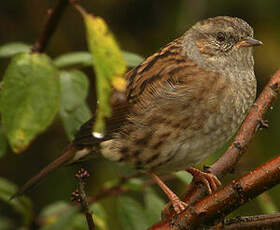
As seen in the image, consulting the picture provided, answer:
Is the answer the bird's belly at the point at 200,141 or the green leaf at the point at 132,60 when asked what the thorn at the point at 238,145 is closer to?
the bird's belly at the point at 200,141

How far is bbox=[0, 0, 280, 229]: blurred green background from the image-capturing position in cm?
444

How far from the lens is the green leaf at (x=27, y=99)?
181 centimetres

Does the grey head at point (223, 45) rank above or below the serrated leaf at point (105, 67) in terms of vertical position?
above

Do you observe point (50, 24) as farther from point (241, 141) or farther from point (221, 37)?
point (221, 37)

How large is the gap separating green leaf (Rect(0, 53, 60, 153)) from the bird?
1.06 m

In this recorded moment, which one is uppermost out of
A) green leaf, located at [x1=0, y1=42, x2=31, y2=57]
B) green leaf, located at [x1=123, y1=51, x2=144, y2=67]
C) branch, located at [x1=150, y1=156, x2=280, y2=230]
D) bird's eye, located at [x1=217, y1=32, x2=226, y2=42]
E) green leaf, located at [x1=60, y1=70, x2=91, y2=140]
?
green leaf, located at [x1=0, y1=42, x2=31, y2=57]

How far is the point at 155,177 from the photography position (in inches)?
122

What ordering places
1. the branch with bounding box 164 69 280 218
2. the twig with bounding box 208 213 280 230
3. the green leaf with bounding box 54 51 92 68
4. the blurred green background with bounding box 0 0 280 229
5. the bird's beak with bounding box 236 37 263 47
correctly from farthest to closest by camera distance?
the blurred green background with bounding box 0 0 280 229 → the bird's beak with bounding box 236 37 263 47 → the green leaf with bounding box 54 51 92 68 → the branch with bounding box 164 69 280 218 → the twig with bounding box 208 213 280 230

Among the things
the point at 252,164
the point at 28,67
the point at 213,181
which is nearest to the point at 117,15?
the point at 252,164

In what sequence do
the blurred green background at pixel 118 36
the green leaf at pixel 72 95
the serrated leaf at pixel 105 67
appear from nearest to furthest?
the serrated leaf at pixel 105 67 → the green leaf at pixel 72 95 → the blurred green background at pixel 118 36

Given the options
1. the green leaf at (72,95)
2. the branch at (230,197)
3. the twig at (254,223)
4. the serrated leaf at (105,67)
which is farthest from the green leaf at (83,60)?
the serrated leaf at (105,67)

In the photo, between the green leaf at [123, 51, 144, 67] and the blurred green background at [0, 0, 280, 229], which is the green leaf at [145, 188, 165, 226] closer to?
the green leaf at [123, 51, 144, 67]

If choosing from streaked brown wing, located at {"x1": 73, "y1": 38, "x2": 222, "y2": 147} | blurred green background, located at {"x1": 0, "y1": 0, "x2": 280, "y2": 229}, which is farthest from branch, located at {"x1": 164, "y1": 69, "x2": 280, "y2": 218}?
blurred green background, located at {"x1": 0, "y1": 0, "x2": 280, "y2": 229}

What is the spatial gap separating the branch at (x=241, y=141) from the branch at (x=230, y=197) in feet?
1.20
